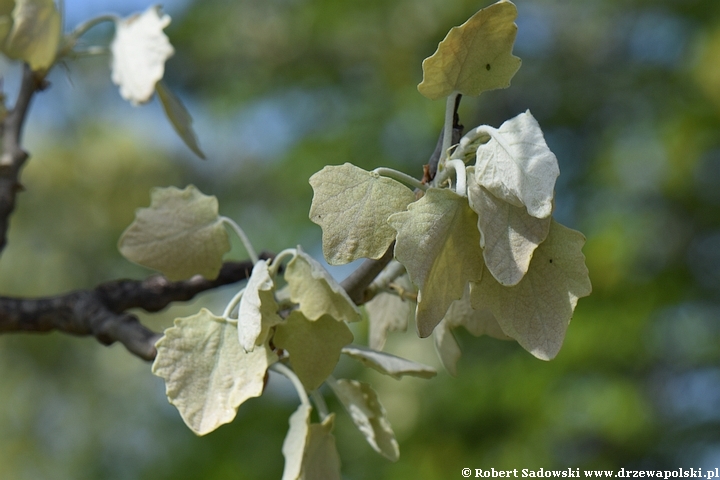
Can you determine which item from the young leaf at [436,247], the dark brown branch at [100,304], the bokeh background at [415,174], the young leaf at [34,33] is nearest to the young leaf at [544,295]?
the young leaf at [436,247]

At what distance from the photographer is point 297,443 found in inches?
27.3

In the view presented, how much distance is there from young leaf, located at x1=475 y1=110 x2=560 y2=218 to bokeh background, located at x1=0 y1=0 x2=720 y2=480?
1.40 meters

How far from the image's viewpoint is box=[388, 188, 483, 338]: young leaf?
0.53 metres

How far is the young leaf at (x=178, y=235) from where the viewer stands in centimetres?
77

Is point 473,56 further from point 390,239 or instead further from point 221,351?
point 221,351

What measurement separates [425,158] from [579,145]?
130cm

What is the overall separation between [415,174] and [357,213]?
2.32 meters

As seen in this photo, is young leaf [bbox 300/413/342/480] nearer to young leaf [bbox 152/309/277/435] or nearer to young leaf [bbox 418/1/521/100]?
young leaf [bbox 152/309/277/435]

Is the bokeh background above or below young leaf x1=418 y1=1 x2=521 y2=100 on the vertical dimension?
below

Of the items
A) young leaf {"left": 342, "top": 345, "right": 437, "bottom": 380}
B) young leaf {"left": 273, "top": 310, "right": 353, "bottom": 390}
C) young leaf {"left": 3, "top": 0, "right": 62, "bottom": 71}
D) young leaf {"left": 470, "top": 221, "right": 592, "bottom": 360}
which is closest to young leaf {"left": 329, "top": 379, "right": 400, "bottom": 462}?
young leaf {"left": 342, "top": 345, "right": 437, "bottom": 380}

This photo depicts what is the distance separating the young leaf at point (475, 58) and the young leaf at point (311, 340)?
8.7 inches

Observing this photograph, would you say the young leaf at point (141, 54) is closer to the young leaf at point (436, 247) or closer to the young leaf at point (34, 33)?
the young leaf at point (34, 33)

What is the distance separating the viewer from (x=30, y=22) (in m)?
0.89

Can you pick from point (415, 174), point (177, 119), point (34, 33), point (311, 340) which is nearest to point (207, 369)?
point (311, 340)
